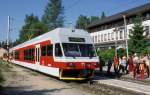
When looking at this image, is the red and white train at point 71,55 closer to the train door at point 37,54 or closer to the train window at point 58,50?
the train window at point 58,50

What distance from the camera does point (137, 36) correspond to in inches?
2135

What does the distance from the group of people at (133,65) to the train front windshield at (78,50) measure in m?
4.57

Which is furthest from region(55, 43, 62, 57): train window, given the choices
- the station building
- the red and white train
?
the station building

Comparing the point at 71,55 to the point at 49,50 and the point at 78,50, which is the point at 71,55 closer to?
the point at 78,50

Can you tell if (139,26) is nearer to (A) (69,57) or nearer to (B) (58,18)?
(A) (69,57)

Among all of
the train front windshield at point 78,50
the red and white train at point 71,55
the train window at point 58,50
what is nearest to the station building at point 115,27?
the red and white train at point 71,55

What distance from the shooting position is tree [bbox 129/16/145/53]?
5344 cm

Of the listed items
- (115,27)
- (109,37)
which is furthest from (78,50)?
(109,37)

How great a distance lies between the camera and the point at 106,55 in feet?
192

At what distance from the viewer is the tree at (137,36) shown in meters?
53.4

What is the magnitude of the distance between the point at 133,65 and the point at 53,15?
3242 inches

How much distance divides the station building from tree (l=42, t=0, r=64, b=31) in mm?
15252

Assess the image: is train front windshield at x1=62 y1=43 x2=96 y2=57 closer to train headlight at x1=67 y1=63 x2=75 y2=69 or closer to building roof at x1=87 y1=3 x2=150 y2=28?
train headlight at x1=67 y1=63 x2=75 y2=69

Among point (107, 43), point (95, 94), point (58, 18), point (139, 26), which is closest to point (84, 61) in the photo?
point (95, 94)
